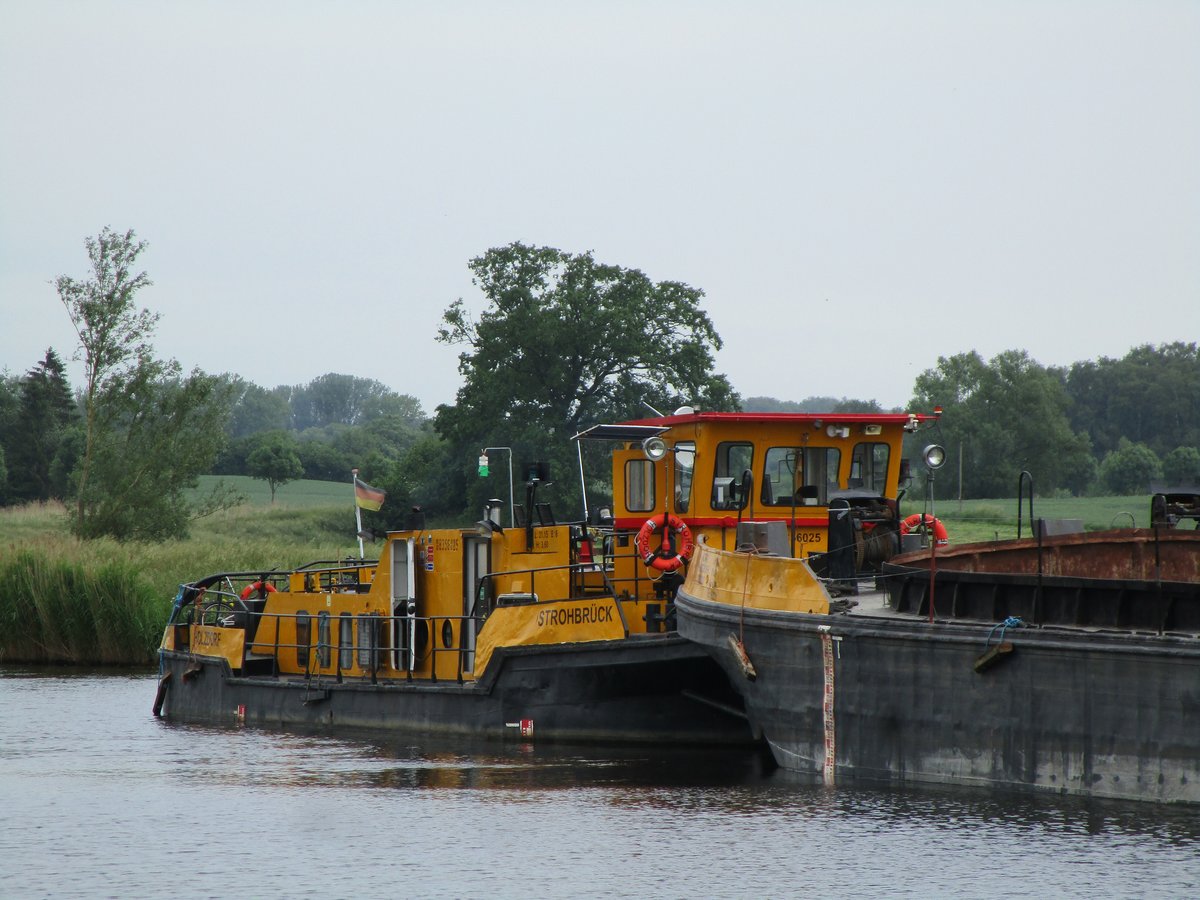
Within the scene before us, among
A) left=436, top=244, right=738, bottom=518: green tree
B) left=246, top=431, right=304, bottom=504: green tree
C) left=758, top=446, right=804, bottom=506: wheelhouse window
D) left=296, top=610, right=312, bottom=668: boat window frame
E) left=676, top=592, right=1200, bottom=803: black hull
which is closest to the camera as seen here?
left=676, top=592, right=1200, bottom=803: black hull

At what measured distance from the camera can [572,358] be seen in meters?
56.7

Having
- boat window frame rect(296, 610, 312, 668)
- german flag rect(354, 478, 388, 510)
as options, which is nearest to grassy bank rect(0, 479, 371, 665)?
boat window frame rect(296, 610, 312, 668)

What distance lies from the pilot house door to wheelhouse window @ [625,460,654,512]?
324cm

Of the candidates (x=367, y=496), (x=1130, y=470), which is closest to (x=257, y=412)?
(x=1130, y=470)

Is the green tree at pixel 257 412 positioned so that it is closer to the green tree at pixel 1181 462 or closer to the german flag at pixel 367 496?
the green tree at pixel 1181 462

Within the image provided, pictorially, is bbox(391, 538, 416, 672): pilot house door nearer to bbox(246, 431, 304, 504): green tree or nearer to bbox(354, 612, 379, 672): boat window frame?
bbox(354, 612, 379, 672): boat window frame

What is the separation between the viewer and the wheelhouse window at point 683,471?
1867 cm

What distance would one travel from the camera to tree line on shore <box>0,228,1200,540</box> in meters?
44.2

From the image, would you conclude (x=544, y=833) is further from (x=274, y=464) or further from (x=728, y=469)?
(x=274, y=464)

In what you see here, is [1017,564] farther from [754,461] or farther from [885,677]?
[754,461]

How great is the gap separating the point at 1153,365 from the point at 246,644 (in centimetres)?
8146

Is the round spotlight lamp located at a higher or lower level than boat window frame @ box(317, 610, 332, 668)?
higher

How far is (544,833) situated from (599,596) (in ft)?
18.8

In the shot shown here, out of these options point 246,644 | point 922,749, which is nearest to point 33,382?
point 246,644
